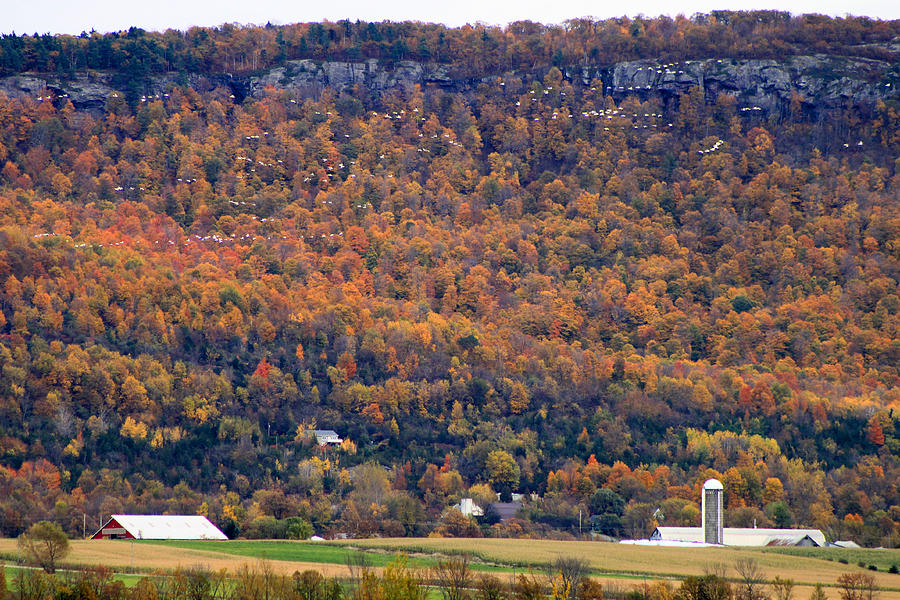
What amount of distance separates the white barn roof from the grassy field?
6.46 metres

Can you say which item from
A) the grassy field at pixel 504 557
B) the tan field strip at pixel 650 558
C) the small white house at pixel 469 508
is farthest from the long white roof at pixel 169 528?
the small white house at pixel 469 508

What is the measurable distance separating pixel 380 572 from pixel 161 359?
62303 mm

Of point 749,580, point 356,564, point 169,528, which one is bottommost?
point 169,528

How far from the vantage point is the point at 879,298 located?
542 ft

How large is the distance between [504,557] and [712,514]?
19.5 metres

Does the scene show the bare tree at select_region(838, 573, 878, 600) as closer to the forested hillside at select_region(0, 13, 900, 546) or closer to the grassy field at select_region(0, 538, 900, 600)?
the grassy field at select_region(0, 538, 900, 600)

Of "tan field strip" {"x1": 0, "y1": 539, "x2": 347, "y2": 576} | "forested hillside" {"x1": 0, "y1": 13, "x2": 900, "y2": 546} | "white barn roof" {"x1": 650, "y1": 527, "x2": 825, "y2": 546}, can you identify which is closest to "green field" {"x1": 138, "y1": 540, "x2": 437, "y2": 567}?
"tan field strip" {"x1": 0, "y1": 539, "x2": 347, "y2": 576}

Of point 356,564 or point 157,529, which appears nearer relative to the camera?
point 356,564

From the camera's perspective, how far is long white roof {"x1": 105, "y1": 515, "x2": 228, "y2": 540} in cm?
10012

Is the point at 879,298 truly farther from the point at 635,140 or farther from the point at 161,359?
the point at 161,359

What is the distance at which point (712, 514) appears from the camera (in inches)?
4082

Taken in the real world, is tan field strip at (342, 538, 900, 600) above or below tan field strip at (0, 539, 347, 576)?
below

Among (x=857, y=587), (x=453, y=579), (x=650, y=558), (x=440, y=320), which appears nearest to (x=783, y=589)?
(x=857, y=587)

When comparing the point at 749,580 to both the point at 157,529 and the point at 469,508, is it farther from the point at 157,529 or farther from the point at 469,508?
the point at 469,508
